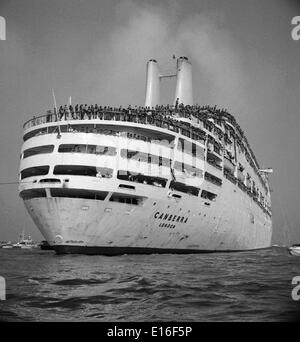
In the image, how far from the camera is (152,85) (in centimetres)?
5716

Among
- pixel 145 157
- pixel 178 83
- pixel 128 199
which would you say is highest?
pixel 178 83

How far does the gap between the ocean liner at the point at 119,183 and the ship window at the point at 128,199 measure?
0.26ft

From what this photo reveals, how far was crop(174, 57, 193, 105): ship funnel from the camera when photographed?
5344 centimetres

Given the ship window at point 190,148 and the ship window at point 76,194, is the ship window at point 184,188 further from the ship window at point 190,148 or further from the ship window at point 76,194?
the ship window at point 76,194

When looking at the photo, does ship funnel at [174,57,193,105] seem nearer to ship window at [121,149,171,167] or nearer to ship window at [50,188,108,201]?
ship window at [121,149,171,167]

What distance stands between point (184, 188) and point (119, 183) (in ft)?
23.7

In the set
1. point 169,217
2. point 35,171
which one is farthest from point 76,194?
point 169,217

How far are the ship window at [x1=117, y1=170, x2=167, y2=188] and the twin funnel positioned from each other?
2504cm

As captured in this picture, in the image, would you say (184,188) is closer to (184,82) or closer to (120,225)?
(120,225)

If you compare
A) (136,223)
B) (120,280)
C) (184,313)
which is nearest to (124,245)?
(136,223)

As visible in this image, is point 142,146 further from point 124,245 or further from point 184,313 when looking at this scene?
point 184,313

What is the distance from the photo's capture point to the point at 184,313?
7.76m

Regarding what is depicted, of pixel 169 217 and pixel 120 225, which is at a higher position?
pixel 169 217

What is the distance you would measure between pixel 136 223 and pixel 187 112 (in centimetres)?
1598
